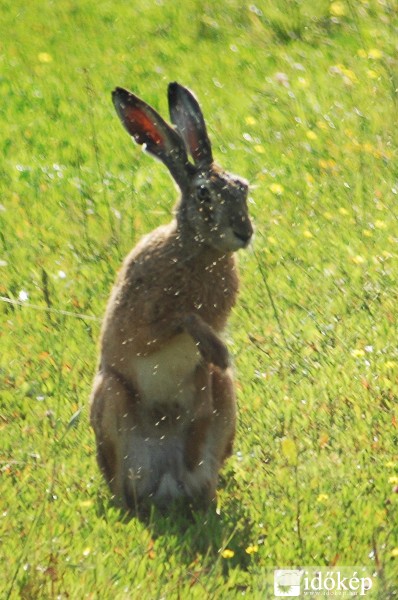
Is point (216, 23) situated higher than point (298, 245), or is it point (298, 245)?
point (298, 245)

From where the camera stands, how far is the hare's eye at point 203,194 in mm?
5805

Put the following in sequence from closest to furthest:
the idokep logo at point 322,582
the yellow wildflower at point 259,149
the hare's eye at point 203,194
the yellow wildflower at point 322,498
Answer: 1. the idokep logo at point 322,582
2. the yellow wildflower at point 322,498
3. the hare's eye at point 203,194
4. the yellow wildflower at point 259,149

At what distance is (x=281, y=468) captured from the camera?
5832 millimetres

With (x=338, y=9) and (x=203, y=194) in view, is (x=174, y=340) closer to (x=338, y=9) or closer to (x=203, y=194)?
(x=203, y=194)

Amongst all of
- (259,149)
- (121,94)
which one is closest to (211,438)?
(121,94)

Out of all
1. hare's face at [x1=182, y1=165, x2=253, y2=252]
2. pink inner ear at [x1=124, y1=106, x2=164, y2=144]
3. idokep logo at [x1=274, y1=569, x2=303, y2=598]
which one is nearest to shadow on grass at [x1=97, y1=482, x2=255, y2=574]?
idokep logo at [x1=274, y1=569, x2=303, y2=598]

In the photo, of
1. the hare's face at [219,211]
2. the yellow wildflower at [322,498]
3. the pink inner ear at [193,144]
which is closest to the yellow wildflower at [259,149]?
the pink inner ear at [193,144]

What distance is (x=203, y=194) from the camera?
19.1 ft

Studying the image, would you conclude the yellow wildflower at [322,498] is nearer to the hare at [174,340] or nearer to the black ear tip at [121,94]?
the hare at [174,340]

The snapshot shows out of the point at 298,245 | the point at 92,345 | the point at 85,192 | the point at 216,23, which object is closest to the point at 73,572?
the point at 92,345

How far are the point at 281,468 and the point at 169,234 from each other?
3.72 feet

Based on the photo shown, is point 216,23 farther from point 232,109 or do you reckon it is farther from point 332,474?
point 332,474

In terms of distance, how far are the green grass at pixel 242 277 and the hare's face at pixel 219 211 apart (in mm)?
871

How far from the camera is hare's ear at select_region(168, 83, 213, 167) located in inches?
236
